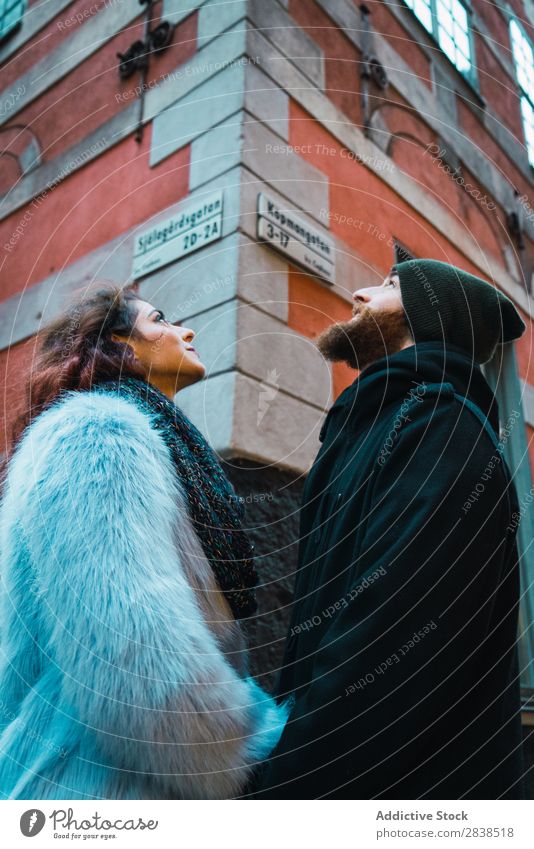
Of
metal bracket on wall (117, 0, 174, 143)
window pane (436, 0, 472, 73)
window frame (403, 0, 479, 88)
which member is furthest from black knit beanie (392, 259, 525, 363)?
window pane (436, 0, 472, 73)

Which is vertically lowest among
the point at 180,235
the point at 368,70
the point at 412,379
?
the point at 412,379

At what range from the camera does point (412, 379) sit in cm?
100

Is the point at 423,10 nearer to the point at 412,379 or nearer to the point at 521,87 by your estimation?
the point at 521,87

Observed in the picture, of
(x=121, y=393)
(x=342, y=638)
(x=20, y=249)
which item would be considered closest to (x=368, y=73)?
(x=20, y=249)

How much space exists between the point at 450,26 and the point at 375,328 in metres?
2.21

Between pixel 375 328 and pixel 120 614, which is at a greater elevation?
pixel 375 328

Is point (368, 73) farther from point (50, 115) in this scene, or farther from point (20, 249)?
point (20, 249)

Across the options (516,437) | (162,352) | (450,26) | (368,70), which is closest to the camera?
(162,352)

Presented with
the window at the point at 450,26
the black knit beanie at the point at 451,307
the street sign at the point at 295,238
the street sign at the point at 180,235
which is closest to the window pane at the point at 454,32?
the window at the point at 450,26

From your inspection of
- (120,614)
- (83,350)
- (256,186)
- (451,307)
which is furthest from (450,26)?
(120,614)

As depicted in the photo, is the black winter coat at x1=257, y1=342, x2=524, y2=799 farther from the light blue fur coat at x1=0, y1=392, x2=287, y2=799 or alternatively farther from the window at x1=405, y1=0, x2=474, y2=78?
the window at x1=405, y1=0, x2=474, y2=78

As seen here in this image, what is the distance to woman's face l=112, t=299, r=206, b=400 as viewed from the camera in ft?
3.80

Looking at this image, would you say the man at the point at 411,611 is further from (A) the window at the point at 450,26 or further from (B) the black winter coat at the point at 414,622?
(A) the window at the point at 450,26

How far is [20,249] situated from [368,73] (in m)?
1.31
